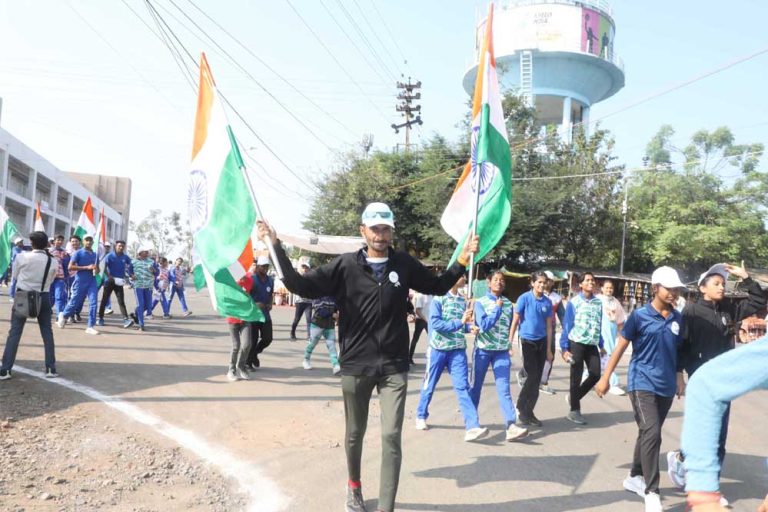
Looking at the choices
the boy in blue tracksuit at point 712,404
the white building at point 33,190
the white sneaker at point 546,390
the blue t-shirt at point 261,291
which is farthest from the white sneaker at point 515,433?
the white building at point 33,190

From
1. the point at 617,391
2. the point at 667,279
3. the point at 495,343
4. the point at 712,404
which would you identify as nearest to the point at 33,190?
the point at 617,391

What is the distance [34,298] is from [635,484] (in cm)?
677

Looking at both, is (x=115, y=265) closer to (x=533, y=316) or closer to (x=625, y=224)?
(x=533, y=316)

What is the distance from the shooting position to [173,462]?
480 cm

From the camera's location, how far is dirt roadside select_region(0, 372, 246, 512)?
4008 millimetres

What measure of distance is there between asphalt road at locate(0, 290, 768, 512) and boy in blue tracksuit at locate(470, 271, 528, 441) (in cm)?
45

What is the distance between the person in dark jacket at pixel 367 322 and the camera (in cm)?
405

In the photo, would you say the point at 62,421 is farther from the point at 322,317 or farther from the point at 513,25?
the point at 513,25

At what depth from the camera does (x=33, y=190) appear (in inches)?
1945

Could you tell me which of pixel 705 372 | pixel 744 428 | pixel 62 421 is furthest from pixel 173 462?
pixel 744 428

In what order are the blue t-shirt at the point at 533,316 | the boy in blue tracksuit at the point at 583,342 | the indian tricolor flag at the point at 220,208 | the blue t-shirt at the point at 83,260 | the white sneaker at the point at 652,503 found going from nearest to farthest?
Answer: the white sneaker at the point at 652,503 < the indian tricolor flag at the point at 220,208 < the blue t-shirt at the point at 533,316 < the boy in blue tracksuit at the point at 583,342 < the blue t-shirt at the point at 83,260

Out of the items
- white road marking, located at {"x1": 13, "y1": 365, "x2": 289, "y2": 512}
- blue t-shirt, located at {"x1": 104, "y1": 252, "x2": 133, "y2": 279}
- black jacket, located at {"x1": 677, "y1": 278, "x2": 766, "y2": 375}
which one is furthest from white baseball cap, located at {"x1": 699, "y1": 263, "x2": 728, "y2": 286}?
blue t-shirt, located at {"x1": 104, "y1": 252, "x2": 133, "y2": 279}

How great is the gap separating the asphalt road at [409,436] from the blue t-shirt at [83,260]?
4.70 ft

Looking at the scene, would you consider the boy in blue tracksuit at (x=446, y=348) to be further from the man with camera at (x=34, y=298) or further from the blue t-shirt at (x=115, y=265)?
the blue t-shirt at (x=115, y=265)
